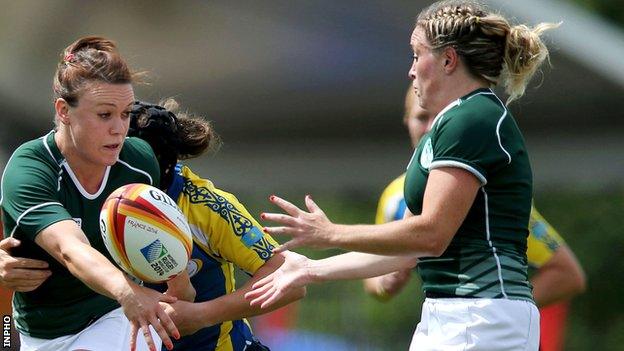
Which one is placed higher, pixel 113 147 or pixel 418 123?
pixel 113 147

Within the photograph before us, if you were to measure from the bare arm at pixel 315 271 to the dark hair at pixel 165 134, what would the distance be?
2.60 feet

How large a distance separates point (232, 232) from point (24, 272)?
0.73 meters

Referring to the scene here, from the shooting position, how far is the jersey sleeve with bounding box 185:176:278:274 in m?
4.05

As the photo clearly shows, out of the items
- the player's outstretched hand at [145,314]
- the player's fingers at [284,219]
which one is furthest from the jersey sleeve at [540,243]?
the player's outstretched hand at [145,314]

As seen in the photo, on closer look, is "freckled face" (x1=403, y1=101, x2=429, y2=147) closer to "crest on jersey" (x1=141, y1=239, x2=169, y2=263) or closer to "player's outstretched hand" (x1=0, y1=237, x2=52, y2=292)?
"crest on jersey" (x1=141, y1=239, x2=169, y2=263)

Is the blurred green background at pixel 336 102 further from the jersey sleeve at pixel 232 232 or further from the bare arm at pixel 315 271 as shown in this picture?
the bare arm at pixel 315 271

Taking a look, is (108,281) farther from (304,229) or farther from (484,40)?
(484,40)

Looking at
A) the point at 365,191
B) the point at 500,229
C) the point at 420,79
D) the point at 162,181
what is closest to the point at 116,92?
the point at 162,181

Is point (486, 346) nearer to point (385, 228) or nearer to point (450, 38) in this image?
point (385, 228)

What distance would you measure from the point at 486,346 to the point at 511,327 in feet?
0.30

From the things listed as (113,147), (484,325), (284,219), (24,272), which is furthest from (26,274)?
(484,325)

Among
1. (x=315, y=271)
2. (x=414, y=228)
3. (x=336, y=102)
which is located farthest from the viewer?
(x=336, y=102)

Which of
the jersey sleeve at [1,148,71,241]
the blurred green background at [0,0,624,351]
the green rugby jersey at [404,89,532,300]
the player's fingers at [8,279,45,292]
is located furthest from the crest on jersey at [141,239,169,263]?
the blurred green background at [0,0,624,351]

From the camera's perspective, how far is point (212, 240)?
4.09 m
